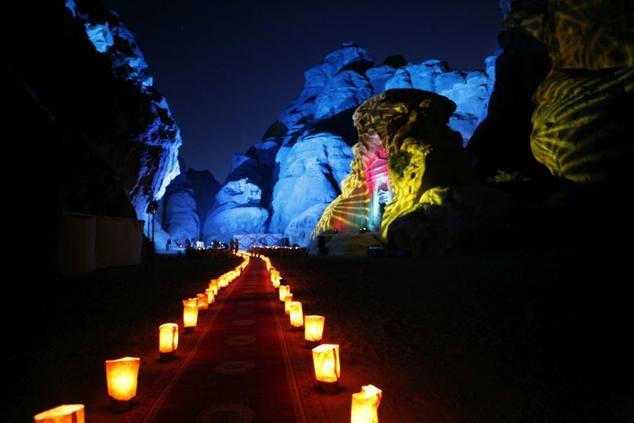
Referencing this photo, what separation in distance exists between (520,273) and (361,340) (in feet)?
23.0

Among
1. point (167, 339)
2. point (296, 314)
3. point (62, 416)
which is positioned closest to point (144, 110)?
point (296, 314)

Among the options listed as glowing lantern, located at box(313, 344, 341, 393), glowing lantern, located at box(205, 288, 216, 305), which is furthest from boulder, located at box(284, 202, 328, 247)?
glowing lantern, located at box(313, 344, 341, 393)

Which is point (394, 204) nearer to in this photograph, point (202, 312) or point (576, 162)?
point (576, 162)

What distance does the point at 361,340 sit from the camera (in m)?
5.21

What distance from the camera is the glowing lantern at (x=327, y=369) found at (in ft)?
11.0

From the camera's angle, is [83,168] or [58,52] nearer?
[83,168]

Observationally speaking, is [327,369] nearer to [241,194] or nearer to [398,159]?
[398,159]

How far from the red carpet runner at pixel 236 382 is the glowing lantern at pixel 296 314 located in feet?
0.93

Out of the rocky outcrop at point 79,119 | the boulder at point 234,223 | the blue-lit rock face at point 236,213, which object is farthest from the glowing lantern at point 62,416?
the blue-lit rock face at point 236,213

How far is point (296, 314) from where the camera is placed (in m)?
5.69

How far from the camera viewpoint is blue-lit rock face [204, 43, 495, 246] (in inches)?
2293

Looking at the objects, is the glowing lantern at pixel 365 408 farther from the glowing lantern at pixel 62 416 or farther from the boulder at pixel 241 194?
the boulder at pixel 241 194

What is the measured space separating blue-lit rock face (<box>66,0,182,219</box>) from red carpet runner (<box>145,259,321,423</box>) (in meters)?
34.2

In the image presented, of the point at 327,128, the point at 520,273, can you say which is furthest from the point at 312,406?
the point at 327,128
